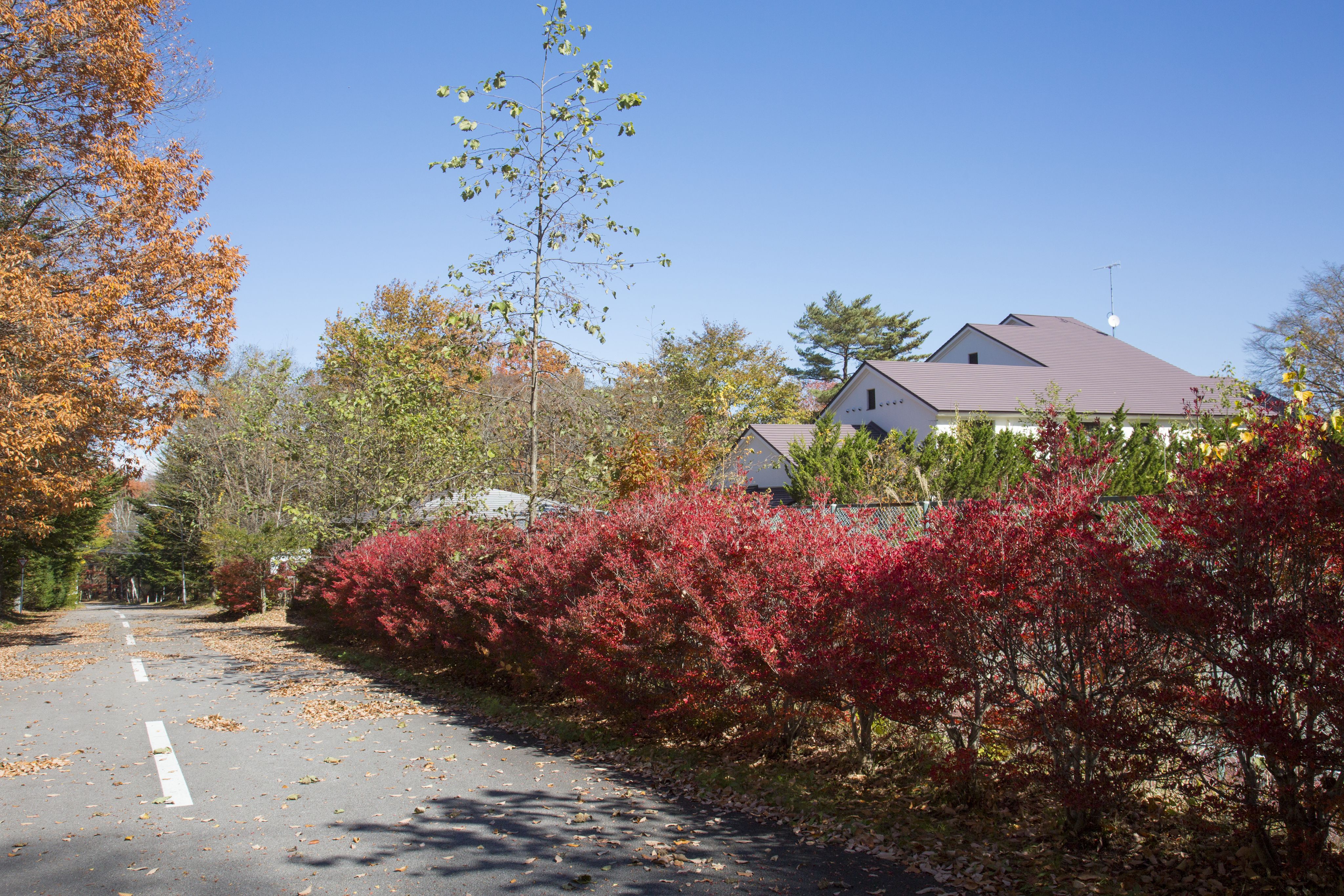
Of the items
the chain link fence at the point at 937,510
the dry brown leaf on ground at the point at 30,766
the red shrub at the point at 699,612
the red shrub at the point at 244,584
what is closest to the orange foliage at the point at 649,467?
the red shrub at the point at 699,612

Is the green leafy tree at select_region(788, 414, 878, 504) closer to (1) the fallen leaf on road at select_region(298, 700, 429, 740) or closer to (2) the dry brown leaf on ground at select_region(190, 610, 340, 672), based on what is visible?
(2) the dry brown leaf on ground at select_region(190, 610, 340, 672)

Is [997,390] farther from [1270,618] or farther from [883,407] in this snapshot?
[1270,618]

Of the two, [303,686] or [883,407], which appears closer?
[303,686]

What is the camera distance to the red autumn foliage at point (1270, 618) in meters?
3.46

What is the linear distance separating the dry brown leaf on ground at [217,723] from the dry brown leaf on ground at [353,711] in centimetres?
63

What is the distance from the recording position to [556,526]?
31.6ft

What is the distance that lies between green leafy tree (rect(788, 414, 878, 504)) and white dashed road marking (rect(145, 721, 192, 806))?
1450 cm

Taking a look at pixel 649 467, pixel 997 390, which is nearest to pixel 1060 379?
pixel 997 390

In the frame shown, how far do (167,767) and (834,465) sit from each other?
1788cm

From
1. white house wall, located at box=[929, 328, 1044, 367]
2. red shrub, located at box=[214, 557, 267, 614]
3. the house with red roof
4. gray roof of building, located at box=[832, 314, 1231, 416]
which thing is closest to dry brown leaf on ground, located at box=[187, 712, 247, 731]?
red shrub, located at box=[214, 557, 267, 614]

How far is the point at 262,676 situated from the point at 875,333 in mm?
50653

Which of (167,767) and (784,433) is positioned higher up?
(784,433)

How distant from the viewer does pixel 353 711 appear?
31.5 ft

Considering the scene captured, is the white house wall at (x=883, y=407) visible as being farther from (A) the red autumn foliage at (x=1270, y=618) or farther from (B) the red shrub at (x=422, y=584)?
(A) the red autumn foliage at (x=1270, y=618)
